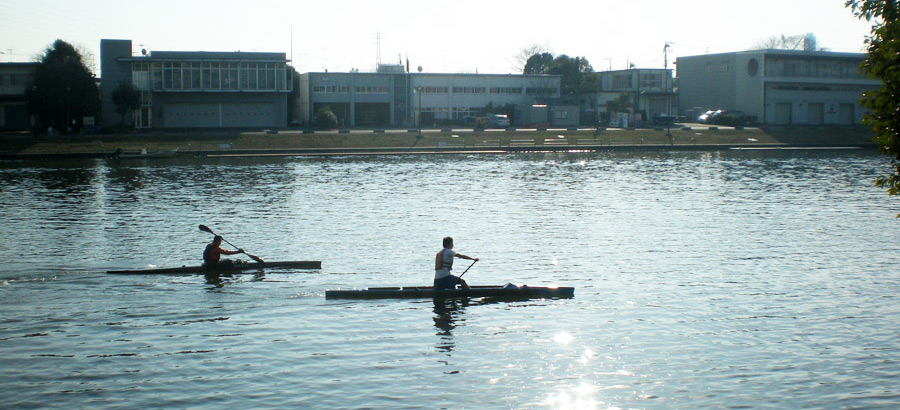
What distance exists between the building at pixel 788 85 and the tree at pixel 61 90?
8436cm

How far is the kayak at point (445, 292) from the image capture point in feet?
80.3

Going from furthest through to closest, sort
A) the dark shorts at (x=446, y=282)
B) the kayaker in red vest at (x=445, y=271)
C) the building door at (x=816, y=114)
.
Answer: the building door at (x=816, y=114)
the dark shorts at (x=446, y=282)
the kayaker in red vest at (x=445, y=271)

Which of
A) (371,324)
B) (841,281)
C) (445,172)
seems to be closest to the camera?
(371,324)

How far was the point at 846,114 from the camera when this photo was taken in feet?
423

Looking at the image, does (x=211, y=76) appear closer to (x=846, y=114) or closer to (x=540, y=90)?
(x=540, y=90)

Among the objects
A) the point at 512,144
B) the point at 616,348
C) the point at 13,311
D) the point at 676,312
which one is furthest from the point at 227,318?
the point at 512,144

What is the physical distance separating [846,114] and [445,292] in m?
121

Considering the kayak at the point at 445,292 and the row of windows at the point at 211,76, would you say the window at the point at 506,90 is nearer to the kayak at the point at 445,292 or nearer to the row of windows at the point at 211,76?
the row of windows at the point at 211,76

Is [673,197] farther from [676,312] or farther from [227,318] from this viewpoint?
[227,318]

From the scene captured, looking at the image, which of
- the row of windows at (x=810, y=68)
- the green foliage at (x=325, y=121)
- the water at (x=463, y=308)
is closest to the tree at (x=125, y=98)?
the green foliage at (x=325, y=121)

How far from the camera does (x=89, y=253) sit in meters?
32.5

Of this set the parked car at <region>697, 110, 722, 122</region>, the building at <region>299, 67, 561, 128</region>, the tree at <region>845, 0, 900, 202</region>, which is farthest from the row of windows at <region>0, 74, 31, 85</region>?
the tree at <region>845, 0, 900, 202</region>

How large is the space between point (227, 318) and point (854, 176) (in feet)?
185

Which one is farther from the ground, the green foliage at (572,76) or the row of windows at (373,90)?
the green foliage at (572,76)
